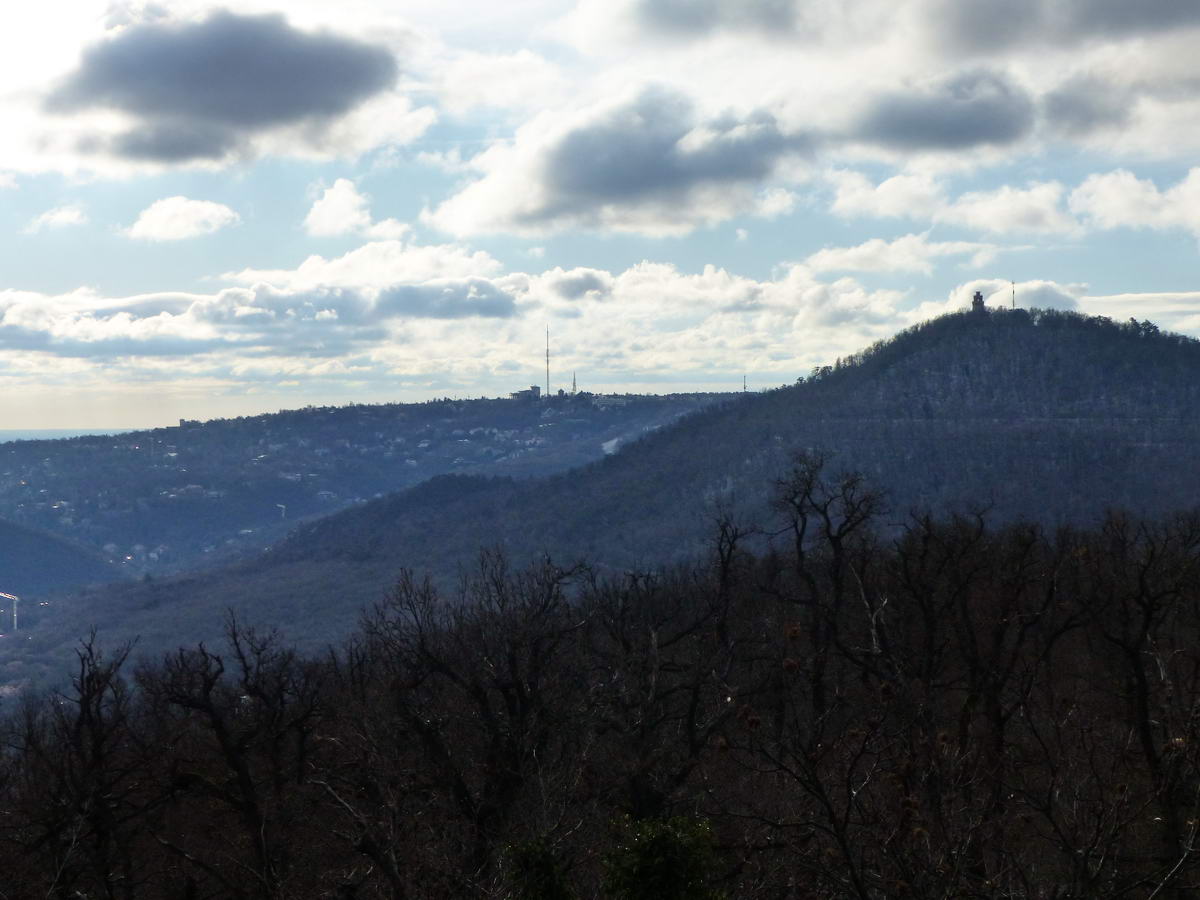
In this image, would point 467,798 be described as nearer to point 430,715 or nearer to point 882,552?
point 430,715

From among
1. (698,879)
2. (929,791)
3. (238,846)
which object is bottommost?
(238,846)

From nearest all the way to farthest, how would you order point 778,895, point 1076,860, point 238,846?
point 1076,860 → point 778,895 → point 238,846

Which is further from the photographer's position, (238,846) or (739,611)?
(739,611)

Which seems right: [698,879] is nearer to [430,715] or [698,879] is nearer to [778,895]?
[778,895]

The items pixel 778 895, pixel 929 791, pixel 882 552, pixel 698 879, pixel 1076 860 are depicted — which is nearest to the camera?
pixel 1076 860

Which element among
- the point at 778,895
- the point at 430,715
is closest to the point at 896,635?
the point at 430,715

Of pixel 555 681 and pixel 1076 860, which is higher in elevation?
pixel 1076 860

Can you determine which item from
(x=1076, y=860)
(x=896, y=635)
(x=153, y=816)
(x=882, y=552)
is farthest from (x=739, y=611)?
(x=1076, y=860)
